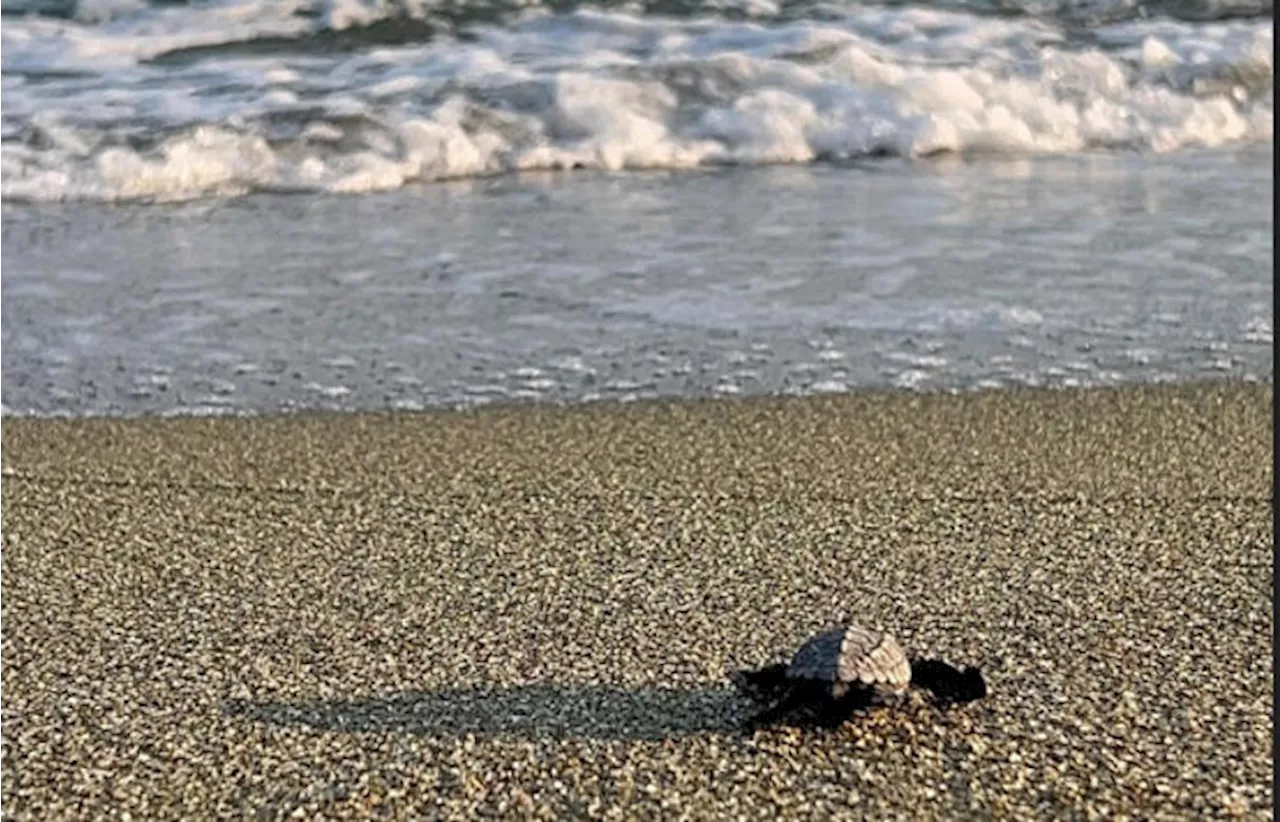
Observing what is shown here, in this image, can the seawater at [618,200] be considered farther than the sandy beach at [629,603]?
Yes

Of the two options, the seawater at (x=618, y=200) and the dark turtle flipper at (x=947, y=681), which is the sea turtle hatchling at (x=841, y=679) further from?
the seawater at (x=618, y=200)

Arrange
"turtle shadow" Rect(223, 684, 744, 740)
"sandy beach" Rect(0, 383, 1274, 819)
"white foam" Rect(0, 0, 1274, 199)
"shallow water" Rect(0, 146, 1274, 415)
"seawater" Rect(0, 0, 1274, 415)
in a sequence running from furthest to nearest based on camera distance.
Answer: "white foam" Rect(0, 0, 1274, 199) < "seawater" Rect(0, 0, 1274, 415) < "shallow water" Rect(0, 146, 1274, 415) < "turtle shadow" Rect(223, 684, 744, 740) < "sandy beach" Rect(0, 383, 1274, 819)

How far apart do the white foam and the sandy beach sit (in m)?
3.08

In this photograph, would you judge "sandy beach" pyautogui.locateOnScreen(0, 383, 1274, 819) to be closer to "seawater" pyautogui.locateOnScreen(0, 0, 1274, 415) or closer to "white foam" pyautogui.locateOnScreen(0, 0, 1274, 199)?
"seawater" pyautogui.locateOnScreen(0, 0, 1274, 415)

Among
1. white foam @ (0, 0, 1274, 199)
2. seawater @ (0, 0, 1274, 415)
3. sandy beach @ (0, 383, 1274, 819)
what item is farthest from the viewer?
white foam @ (0, 0, 1274, 199)

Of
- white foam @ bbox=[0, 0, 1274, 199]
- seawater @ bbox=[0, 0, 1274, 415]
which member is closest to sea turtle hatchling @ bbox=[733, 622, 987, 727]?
seawater @ bbox=[0, 0, 1274, 415]

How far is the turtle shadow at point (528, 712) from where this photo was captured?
213 centimetres

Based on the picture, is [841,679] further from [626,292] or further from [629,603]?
[626,292]

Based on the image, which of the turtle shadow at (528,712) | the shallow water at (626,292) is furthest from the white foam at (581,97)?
the turtle shadow at (528,712)

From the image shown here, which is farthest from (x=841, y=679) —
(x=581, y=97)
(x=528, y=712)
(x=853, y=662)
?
(x=581, y=97)

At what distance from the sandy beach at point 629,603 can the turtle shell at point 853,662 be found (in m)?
0.06

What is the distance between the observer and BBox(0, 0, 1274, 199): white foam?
6.85 m

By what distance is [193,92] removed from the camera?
775 centimetres

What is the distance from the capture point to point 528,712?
2.20 m
